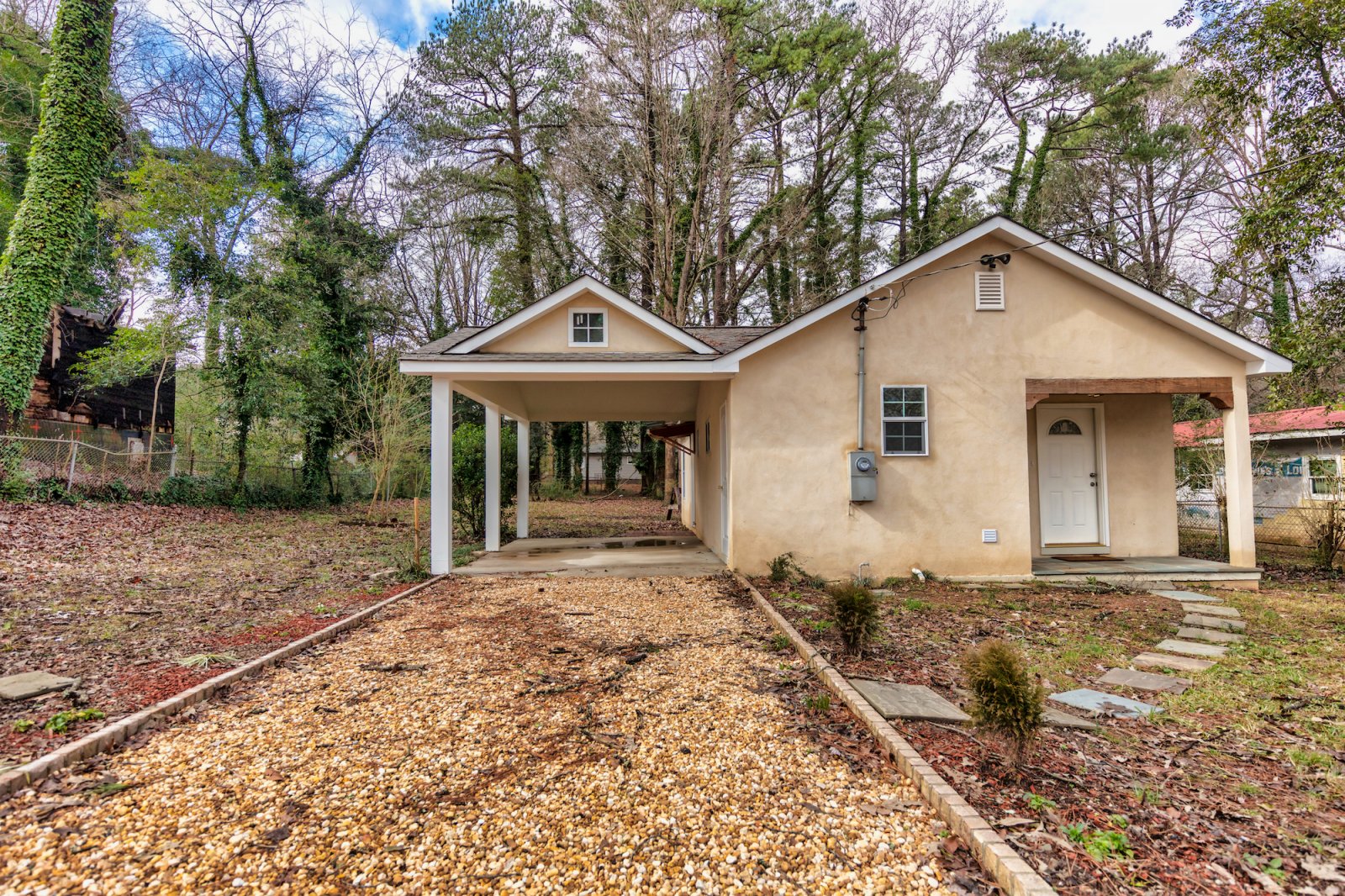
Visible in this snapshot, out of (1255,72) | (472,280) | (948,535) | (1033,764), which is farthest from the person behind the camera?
(472,280)

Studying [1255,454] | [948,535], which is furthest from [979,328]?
[1255,454]

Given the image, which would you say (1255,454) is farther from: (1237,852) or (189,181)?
(189,181)

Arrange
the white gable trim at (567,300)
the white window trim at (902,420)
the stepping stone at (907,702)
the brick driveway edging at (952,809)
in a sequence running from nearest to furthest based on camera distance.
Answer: the brick driveway edging at (952,809), the stepping stone at (907,702), the white window trim at (902,420), the white gable trim at (567,300)

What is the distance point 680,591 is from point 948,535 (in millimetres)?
3705

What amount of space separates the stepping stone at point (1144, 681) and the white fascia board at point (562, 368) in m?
4.91

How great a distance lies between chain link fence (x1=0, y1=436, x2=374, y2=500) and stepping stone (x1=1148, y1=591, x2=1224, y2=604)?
57.7 feet

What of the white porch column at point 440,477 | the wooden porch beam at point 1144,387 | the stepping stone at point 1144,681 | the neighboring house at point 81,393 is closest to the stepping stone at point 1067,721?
the stepping stone at point 1144,681

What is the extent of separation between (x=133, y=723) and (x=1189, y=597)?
982 cm

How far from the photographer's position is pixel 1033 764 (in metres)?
2.83

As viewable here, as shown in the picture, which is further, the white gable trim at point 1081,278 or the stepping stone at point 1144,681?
the white gable trim at point 1081,278

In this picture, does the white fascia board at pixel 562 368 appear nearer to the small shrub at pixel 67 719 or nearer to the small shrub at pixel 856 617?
the small shrub at pixel 856 617

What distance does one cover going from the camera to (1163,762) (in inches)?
117

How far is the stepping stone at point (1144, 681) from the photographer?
4.05m

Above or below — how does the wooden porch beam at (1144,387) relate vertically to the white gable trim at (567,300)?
below
